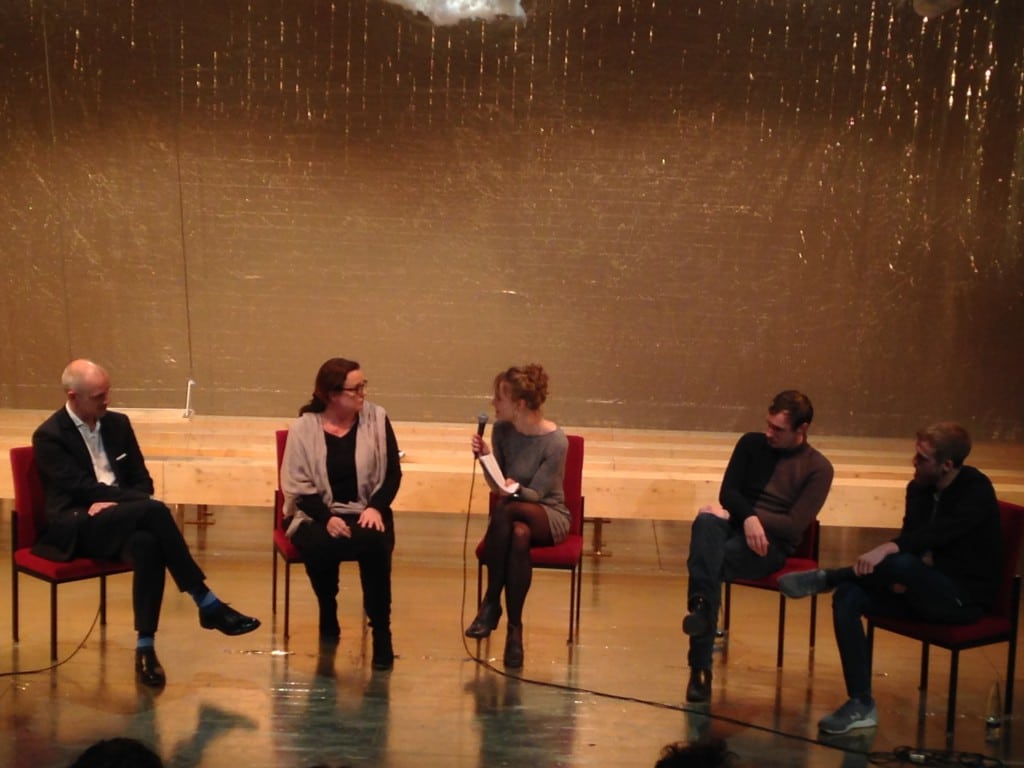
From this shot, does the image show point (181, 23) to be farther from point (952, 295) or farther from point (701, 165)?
point (952, 295)

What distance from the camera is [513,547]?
160 inches

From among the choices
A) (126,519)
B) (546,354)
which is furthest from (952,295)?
(126,519)

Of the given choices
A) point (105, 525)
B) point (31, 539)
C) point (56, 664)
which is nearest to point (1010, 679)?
point (105, 525)

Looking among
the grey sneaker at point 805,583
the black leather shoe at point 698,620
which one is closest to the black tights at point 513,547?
the black leather shoe at point 698,620

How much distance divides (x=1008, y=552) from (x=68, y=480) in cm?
291

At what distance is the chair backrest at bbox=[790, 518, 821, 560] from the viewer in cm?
414

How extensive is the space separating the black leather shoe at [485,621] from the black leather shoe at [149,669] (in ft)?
3.23

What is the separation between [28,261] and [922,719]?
5113mm

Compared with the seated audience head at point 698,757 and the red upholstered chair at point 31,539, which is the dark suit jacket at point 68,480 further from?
the seated audience head at point 698,757

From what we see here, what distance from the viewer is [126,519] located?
3.84 metres

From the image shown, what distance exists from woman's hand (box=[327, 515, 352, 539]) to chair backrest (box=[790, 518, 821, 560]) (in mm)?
1505

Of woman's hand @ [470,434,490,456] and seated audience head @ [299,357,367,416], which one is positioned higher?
seated audience head @ [299,357,367,416]

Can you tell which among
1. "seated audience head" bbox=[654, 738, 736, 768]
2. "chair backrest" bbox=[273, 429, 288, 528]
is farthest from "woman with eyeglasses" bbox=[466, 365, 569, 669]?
"seated audience head" bbox=[654, 738, 736, 768]

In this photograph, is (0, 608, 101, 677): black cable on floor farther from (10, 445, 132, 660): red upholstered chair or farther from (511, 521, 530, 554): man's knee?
(511, 521, 530, 554): man's knee
